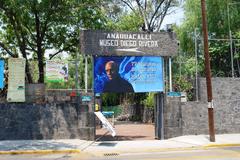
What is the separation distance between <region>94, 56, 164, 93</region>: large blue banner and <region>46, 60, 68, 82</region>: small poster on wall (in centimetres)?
176

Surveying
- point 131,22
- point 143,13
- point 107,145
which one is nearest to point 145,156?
point 107,145

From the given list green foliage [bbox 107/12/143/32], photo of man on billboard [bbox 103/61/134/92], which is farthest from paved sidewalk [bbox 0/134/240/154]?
green foliage [bbox 107/12/143/32]

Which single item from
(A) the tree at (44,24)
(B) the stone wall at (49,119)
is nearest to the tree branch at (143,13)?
(A) the tree at (44,24)

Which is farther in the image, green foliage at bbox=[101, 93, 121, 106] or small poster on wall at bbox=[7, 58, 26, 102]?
green foliage at bbox=[101, 93, 121, 106]

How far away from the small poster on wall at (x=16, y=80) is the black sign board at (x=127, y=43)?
3259 mm

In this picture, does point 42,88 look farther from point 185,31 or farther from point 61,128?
point 185,31

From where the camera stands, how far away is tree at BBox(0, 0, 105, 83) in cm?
2645

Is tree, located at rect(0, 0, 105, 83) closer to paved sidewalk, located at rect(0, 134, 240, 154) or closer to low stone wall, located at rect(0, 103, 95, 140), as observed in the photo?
low stone wall, located at rect(0, 103, 95, 140)

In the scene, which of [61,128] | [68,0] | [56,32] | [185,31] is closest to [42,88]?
[61,128]

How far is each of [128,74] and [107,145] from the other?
13.7ft

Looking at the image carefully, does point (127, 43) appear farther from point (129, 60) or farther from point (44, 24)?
point (44, 24)

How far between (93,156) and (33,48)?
1586cm

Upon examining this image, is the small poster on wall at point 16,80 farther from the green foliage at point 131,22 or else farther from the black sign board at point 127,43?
the green foliage at point 131,22

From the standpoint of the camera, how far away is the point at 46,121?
73.9ft
